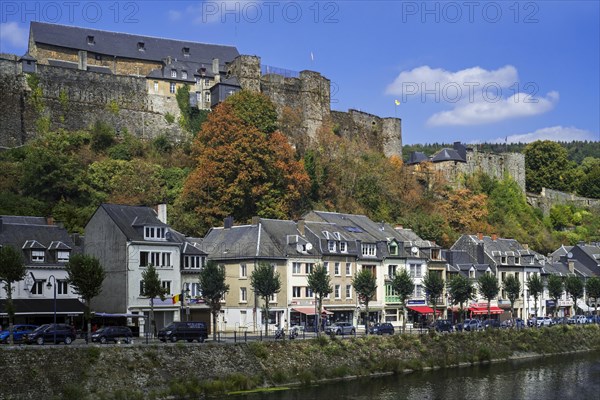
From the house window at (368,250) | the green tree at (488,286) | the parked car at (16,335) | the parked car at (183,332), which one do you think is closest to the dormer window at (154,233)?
the parked car at (183,332)

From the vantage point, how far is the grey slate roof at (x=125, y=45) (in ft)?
327

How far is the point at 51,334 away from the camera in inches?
1873

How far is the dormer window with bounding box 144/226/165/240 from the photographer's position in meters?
61.2

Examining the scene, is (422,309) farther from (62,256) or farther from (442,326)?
(62,256)

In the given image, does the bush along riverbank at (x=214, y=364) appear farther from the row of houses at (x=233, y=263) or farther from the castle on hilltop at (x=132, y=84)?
the castle on hilltop at (x=132, y=84)

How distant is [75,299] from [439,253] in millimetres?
37118

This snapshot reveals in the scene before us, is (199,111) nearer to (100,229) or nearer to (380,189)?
(380,189)

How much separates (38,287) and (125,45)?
176 feet

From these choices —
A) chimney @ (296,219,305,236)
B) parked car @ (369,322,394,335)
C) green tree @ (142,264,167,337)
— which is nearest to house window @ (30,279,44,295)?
green tree @ (142,264,167,337)

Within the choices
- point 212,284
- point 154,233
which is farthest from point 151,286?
point 154,233

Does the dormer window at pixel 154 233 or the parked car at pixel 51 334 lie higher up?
the dormer window at pixel 154 233

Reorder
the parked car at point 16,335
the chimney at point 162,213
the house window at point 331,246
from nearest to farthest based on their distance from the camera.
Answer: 1. the parked car at point 16,335
2. the chimney at point 162,213
3. the house window at point 331,246

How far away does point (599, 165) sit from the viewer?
463 feet

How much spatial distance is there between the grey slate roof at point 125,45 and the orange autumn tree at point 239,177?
22.6 meters
